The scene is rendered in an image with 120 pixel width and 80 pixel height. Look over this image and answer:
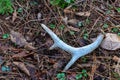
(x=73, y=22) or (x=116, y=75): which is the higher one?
(x=73, y=22)

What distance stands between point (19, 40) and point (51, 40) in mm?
268

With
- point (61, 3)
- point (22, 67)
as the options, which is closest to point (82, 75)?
point (22, 67)

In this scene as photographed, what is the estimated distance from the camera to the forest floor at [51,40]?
2391mm

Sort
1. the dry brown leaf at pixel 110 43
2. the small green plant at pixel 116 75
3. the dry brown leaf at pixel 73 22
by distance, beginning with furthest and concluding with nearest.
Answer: the dry brown leaf at pixel 73 22 → the dry brown leaf at pixel 110 43 → the small green plant at pixel 116 75

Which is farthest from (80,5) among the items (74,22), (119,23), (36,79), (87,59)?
(36,79)

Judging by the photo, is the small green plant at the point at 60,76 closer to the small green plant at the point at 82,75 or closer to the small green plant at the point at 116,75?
the small green plant at the point at 82,75

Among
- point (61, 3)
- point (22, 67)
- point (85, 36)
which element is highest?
point (61, 3)

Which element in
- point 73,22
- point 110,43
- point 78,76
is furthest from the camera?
point 73,22

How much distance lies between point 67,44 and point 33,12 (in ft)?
1.59

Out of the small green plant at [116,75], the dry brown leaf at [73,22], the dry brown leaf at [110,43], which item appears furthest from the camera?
the dry brown leaf at [73,22]

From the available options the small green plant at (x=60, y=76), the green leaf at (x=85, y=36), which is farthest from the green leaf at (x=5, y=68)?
the green leaf at (x=85, y=36)

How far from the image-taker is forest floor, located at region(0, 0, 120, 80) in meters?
2.39

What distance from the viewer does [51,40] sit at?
257 cm

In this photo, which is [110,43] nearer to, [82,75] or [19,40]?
[82,75]
